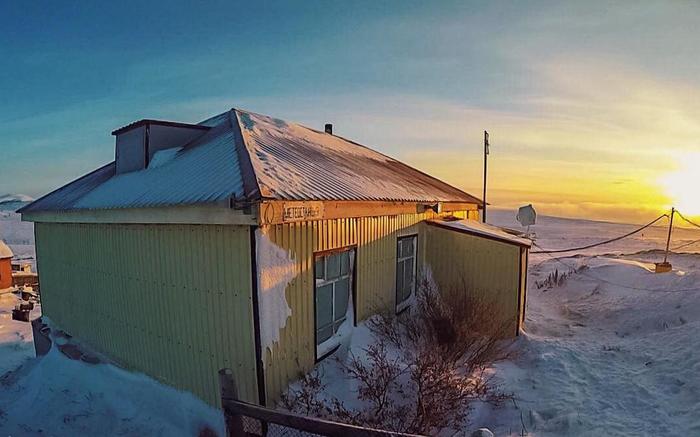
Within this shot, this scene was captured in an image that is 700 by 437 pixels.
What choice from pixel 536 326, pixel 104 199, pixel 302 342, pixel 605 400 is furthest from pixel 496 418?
pixel 104 199

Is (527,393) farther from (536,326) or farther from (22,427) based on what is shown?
(22,427)

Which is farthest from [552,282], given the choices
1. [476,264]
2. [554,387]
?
[554,387]

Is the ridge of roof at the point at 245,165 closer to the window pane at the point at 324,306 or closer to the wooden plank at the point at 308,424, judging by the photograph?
the window pane at the point at 324,306

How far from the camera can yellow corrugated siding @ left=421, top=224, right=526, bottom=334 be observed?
8594mm

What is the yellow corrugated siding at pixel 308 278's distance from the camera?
17.0ft

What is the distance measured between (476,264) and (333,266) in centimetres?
435

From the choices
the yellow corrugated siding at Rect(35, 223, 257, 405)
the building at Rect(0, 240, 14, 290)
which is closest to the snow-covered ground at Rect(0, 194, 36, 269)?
the building at Rect(0, 240, 14, 290)

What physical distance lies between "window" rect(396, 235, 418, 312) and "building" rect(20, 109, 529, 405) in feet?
0.19

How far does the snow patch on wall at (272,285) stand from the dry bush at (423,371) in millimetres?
976

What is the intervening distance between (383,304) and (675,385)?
4.87 m

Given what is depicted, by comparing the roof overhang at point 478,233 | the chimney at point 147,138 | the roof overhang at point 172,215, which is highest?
the chimney at point 147,138

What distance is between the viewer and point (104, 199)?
7250 millimetres

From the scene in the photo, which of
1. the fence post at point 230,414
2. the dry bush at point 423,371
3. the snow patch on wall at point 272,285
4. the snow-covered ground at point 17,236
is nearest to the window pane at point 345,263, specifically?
the dry bush at point 423,371

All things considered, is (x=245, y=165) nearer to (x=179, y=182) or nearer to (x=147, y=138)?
(x=179, y=182)
